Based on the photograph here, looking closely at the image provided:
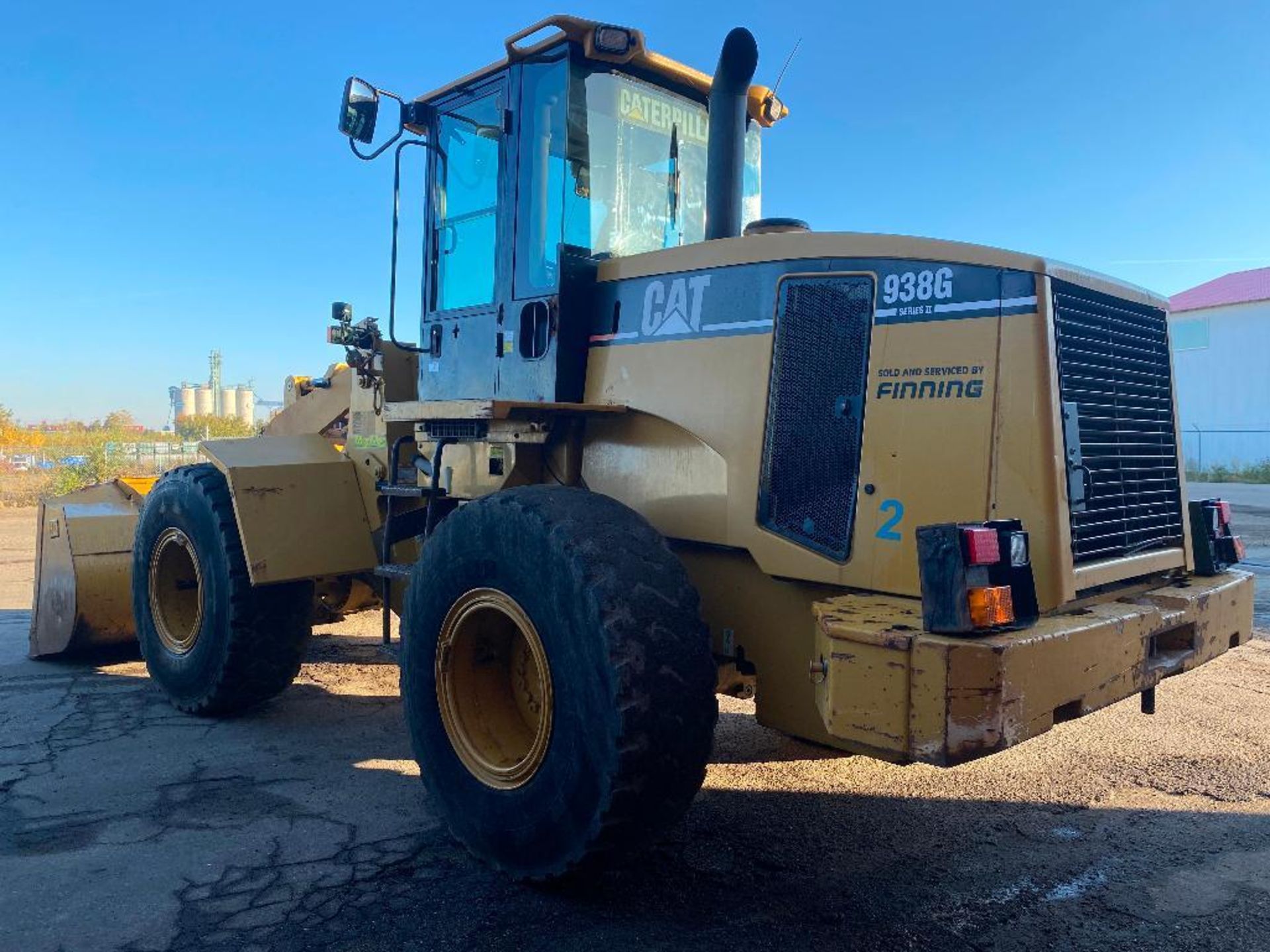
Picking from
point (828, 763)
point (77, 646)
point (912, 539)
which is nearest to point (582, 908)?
point (912, 539)

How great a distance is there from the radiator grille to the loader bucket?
19.3 feet

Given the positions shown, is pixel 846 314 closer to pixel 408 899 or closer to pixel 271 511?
pixel 408 899

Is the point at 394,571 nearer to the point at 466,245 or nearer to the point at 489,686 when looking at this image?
the point at 489,686

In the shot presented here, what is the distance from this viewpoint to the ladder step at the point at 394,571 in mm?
4531

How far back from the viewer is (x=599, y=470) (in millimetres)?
4176

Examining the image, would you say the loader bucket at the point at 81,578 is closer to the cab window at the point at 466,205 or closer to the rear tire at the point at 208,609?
the rear tire at the point at 208,609

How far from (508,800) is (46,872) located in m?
1.70

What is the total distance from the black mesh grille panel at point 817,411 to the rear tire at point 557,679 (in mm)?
481

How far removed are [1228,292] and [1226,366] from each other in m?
3.14

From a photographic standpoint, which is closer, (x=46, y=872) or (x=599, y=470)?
(x=46, y=872)

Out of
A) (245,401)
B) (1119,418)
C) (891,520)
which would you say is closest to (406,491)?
(891,520)

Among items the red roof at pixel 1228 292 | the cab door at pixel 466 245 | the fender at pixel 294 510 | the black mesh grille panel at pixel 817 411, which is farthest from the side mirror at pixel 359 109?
the red roof at pixel 1228 292

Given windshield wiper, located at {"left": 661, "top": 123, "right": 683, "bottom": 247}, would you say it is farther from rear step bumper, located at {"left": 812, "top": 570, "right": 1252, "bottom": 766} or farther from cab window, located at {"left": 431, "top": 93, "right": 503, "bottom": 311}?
rear step bumper, located at {"left": 812, "top": 570, "right": 1252, "bottom": 766}

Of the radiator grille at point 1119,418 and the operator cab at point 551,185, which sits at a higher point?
the operator cab at point 551,185
